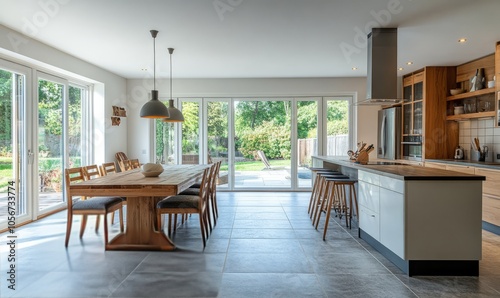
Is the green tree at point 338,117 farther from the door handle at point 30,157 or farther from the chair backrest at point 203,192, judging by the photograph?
the door handle at point 30,157

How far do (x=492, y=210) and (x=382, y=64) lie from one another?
7.88 ft

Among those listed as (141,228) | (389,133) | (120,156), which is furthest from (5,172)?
(389,133)

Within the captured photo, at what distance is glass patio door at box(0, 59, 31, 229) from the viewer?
13.4 ft

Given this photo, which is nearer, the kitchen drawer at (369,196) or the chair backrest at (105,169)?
the kitchen drawer at (369,196)

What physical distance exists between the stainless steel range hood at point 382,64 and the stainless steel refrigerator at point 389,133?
2.61 metres

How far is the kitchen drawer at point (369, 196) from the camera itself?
10.6 ft

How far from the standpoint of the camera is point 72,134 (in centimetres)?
568

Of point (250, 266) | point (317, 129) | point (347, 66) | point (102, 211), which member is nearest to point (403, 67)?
point (347, 66)

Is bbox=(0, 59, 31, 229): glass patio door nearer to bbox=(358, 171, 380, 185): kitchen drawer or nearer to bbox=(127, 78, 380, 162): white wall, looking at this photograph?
bbox=(127, 78, 380, 162): white wall

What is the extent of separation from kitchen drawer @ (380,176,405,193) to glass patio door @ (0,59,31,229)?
4.36 meters

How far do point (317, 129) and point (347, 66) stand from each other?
5.47ft

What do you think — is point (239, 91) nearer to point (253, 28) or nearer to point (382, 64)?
point (253, 28)

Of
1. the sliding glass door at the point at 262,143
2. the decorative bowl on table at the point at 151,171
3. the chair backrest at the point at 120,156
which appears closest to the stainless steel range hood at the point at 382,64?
the decorative bowl on table at the point at 151,171

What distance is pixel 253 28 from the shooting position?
3844 mm
